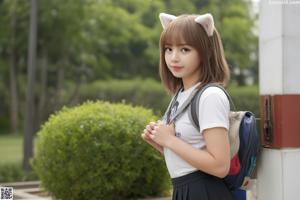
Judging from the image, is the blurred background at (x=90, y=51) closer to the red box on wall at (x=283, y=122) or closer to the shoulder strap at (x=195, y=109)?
the red box on wall at (x=283, y=122)

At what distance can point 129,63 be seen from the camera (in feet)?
94.6

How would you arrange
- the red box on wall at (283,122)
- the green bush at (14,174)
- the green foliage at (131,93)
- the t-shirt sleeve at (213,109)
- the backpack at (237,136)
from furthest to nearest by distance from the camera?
the green foliage at (131,93) → the green bush at (14,174) → the red box on wall at (283,122) → the backpack at (237,136) → the t-shirt sleeve at (213,109)

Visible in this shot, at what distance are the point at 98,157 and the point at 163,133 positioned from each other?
3111mm

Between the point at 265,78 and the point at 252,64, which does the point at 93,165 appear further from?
the point at 252,64

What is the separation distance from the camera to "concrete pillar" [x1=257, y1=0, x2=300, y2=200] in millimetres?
2641

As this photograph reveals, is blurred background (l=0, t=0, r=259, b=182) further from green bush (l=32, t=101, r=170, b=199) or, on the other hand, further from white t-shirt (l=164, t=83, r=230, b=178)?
white t-shirt (l=164, t=83, r=230, b=178)

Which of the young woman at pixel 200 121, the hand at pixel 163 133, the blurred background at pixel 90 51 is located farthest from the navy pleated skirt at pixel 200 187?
the blurred background at pixel 90 51

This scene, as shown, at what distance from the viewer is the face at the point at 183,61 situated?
2.36 metres

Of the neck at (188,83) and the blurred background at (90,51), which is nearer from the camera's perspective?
the neck at (188,83)

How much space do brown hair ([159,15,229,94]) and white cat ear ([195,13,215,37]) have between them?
Result: 0.01 meters

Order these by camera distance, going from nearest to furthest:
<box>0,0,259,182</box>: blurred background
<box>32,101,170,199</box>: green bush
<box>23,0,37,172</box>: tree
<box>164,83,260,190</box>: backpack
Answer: <box>164,83,260,190</box>: backpack → <box>32,101,170,199</box>: green bush → <box>23,0,37,172</box>: tree → <box>0,0,259,182</box>: blurred background

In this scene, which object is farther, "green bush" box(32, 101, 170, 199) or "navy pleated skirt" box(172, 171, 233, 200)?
"green bush" box(32, 101, 170, 199)

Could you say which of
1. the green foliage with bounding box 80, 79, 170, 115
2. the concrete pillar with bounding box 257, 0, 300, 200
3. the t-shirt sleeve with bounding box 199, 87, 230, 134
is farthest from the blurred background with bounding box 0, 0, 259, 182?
the t-shirt sleeve with bounding box 199, 87, 230, 134

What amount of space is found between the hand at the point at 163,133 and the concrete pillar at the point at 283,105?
2.16ft
